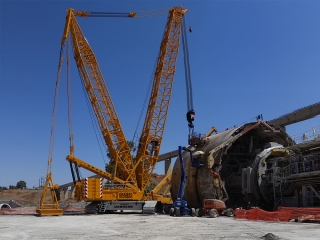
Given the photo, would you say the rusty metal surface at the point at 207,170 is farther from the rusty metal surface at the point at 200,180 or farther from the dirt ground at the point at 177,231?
the dirt ground at the point at 177,231

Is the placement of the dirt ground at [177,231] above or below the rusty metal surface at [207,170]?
below

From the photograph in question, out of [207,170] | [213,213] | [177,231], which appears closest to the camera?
[177,231]

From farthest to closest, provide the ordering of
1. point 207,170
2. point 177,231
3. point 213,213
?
1. point 207,170
2. point 213,213
3. point 177,231

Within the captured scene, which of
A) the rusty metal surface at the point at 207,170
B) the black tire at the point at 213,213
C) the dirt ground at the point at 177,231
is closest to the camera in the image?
the dirt ground at the point at 177,231

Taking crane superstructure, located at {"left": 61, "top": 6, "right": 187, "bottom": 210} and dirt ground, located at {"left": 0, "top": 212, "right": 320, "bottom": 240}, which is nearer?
dirt ground, located at {"left": 0, "top": 212, "right": 320, "bottom": 240}

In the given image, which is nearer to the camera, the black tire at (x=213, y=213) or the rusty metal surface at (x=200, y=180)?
the black tire at (x=213, y=213)

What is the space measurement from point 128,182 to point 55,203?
8.79 metres

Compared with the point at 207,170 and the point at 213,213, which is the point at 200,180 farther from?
the point at 213,213

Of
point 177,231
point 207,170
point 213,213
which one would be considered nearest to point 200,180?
point 207,170

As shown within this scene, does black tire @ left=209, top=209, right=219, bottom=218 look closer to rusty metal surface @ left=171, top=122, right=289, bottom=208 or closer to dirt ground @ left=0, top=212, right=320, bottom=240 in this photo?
rusty metal surface @ left=171, top=122, right=289, bottom=208

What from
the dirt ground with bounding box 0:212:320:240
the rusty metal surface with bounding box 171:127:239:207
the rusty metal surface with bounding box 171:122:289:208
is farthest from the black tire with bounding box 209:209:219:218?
the dirt ground with bounding box 0:212:320:240

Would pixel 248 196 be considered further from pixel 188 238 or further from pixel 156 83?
pixel 156 83

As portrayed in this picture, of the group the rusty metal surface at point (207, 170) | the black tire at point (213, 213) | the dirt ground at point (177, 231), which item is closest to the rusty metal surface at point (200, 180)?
the rusty metal surface at point (207, 170)

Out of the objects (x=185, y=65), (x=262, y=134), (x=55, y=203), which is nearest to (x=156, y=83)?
(x=185, y=65)
